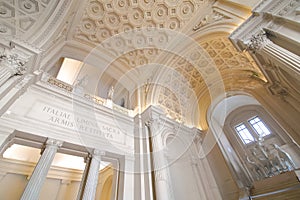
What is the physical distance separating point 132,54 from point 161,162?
4451mm

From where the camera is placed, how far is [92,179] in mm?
3670

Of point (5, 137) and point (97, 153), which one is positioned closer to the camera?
point (5, 137)

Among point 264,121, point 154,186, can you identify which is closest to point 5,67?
point 154,186

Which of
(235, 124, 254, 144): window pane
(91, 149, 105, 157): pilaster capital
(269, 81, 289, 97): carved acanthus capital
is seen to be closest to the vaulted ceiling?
(269, 81, 289, 97): carved acanthus capital

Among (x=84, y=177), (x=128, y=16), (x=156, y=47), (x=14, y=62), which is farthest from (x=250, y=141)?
(x=14, y=62)

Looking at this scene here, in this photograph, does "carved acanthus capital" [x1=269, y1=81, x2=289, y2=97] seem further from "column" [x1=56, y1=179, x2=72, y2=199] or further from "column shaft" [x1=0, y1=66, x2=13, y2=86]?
"column" [x1=56, y1=179, x2=72, y2=199]

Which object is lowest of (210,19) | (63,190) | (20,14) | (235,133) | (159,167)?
(159,167)

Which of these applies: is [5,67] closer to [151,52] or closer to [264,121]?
[151,52]

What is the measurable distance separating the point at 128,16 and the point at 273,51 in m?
4.59

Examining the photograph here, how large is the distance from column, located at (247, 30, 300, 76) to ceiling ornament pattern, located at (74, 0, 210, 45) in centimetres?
248

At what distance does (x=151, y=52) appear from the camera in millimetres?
6375

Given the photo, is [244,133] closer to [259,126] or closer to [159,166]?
[259,126]

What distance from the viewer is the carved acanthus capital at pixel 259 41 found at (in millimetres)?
3258

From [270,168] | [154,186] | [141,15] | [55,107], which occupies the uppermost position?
[141,15]
